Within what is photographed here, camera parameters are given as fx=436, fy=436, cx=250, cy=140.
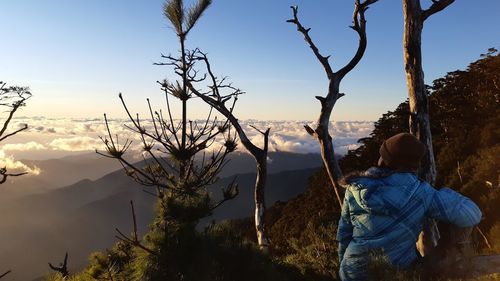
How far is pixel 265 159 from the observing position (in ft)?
38.4

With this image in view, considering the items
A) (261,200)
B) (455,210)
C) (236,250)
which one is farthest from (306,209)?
(455,210)

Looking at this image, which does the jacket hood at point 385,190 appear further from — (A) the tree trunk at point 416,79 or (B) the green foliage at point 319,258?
(B) the green foliage at point 319,258

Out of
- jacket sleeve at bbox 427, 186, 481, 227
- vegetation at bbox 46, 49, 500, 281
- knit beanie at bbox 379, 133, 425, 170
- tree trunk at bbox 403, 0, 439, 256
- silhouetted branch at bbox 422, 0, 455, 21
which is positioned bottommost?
vegetation at bbox 46, 49, 500, 281

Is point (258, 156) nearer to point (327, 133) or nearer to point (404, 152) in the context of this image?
point (327, 133)

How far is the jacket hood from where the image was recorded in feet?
9.31

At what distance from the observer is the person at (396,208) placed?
8.96ft

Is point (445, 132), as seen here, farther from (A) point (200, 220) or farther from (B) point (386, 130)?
(A) point (200, 220)

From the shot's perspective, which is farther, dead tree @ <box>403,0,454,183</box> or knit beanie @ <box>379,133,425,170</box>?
dead tree @ <box>403,0,454,183</box>

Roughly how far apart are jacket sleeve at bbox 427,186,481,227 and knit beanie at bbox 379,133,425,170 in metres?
0.28

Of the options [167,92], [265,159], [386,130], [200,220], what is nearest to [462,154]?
[386,130]

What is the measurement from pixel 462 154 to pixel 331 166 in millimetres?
16358

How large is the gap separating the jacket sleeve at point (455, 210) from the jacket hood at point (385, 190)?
166mm

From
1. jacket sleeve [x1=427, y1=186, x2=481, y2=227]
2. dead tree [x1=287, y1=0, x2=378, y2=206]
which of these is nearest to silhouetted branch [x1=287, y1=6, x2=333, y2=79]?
dead tree [x1=287, y1=0, x2=378, y2=206]

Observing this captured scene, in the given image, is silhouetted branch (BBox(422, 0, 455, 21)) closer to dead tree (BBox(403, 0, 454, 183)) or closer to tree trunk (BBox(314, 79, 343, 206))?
dead tree (BBox(403, 0, 454, 183))
